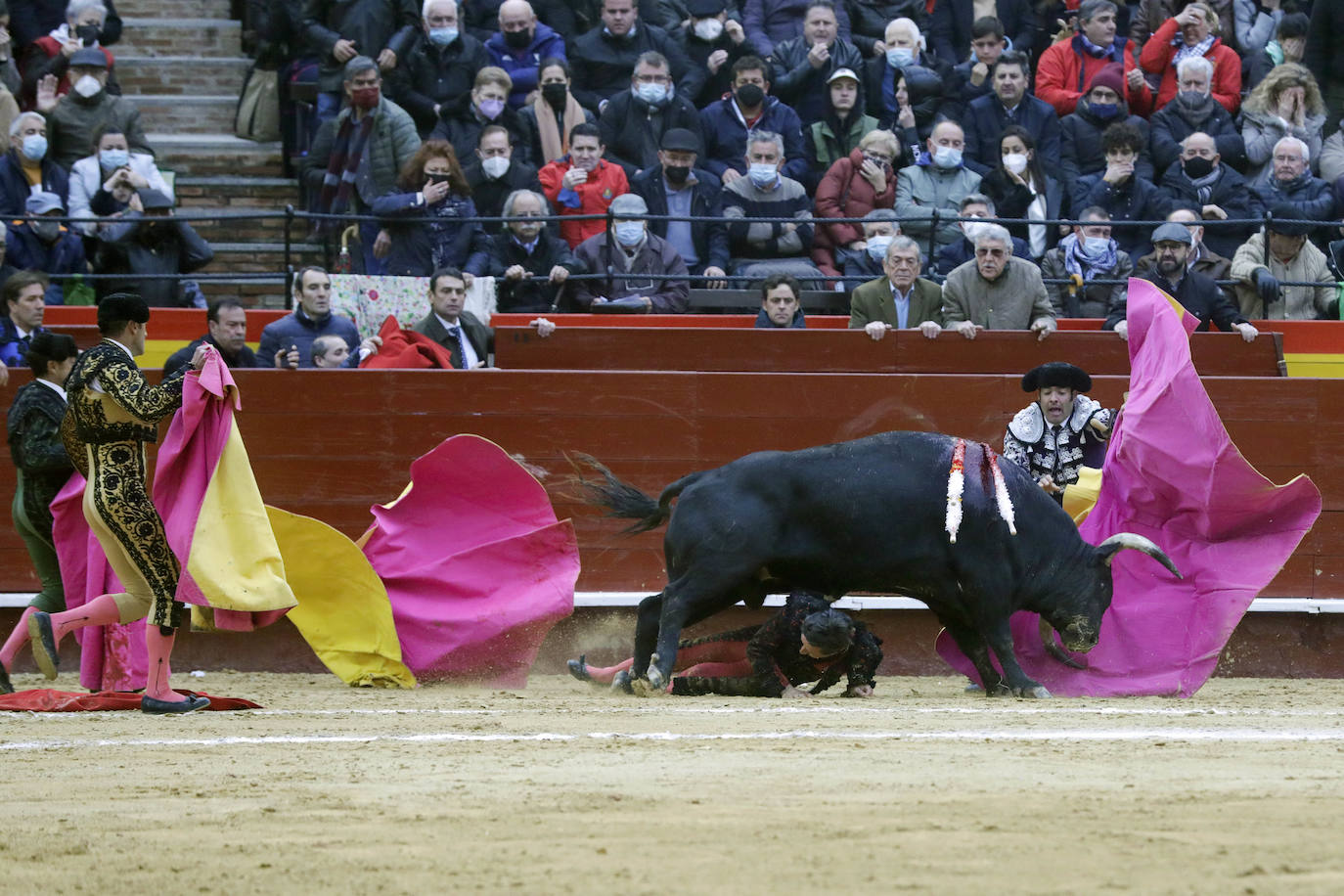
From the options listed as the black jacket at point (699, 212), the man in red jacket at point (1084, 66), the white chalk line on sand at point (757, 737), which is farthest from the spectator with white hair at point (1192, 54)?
the white chalk line on sand at point (757, 737)

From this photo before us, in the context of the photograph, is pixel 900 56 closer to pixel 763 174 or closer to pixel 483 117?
pixel 763 174

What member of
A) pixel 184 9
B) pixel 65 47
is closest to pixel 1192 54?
pixel 65 47

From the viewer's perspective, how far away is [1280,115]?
451 inches

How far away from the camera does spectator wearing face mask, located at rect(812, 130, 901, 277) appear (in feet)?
35.3

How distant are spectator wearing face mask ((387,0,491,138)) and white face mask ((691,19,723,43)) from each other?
1297 mm

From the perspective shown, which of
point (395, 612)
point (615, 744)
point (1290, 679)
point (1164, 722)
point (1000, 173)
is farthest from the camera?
point (1000, 173)

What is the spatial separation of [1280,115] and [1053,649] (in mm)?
4997

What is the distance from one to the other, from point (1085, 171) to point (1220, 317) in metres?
2.16

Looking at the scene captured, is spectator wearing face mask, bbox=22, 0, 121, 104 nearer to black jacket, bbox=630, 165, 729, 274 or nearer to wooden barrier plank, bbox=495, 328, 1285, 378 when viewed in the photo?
black jacket, bbox=630, 165, 729, 274

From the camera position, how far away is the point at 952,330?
923 cm

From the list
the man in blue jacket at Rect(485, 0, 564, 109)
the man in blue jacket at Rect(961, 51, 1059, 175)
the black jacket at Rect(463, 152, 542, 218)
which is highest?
the man in blue jacket at Rect(485, 0, 564, 109)

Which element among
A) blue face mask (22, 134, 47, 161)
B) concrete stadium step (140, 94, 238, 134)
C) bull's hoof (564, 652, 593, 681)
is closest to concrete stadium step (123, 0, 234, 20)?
concrete stadium step (140, 94, 238, 134)

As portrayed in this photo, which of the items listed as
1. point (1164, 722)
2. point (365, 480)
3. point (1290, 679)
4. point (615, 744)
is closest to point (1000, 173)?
point (1290, 679)

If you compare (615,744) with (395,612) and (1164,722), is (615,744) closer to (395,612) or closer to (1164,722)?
(1164,722)
